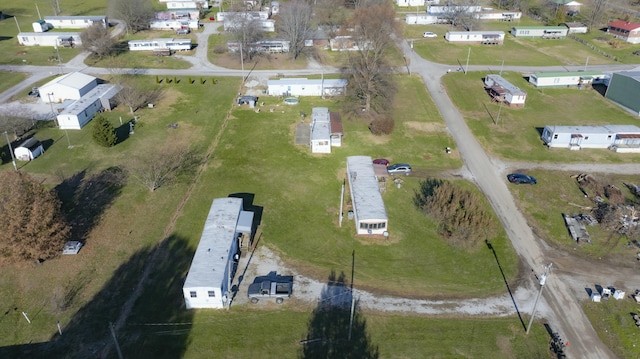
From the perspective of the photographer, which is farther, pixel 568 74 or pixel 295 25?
pixel 295 25

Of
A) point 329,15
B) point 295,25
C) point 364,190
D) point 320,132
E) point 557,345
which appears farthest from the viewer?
point 329,15

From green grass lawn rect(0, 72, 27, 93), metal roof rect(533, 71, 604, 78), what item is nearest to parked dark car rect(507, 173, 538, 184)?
metal roof rect(533, 71, 604, 78)

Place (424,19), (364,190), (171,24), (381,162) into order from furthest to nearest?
1. (424,19)
2. (171,24)
3. (381,162)
4. (364,190)

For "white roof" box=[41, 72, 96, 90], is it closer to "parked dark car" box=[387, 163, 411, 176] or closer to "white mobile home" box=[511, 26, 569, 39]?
"parked dark car" box=[387, 163, 411, 176]

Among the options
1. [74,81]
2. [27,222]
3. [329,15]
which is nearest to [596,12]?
[329,15]

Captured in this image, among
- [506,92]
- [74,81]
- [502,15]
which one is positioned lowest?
[506,92]

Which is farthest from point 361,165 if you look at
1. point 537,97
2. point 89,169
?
point 537,97

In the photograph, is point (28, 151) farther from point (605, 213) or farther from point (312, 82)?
point (605, 213)
